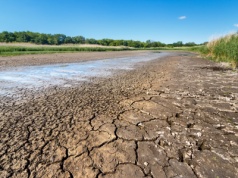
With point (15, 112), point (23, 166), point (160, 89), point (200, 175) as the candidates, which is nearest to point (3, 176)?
point (23, 166)

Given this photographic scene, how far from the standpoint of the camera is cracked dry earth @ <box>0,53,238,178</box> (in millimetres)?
1339

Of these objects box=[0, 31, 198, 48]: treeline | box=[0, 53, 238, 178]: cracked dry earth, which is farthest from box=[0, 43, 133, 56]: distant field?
box=[0, 31, 198, 48]: treeline

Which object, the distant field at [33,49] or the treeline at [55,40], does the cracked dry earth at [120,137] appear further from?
the treeline at [55,40]

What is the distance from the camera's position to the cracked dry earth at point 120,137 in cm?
134

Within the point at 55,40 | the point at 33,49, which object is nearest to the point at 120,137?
the point at 33,49

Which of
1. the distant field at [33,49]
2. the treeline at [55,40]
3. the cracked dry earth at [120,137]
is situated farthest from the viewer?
the treeline at [55,40]

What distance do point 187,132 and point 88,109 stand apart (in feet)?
4.98

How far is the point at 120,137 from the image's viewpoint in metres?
1.81

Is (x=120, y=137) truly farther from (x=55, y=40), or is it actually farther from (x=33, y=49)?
(x=55, y=40)

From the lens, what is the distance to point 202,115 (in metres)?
2.33

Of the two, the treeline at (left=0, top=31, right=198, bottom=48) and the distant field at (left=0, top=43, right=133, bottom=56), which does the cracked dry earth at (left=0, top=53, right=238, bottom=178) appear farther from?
the treeline at (left=0, top=31, right=198, bottom=48)

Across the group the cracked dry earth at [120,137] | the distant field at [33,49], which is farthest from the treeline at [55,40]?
the cracked dry earth at [120,137]

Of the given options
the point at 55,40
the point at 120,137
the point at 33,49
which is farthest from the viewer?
the point at 55,40

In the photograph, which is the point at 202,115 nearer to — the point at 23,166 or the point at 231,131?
the point at 231,131
